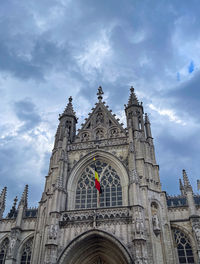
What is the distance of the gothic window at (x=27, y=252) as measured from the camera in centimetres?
2172

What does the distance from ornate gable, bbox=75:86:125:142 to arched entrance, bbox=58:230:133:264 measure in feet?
33.9

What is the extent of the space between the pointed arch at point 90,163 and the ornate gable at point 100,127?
9.18 ft

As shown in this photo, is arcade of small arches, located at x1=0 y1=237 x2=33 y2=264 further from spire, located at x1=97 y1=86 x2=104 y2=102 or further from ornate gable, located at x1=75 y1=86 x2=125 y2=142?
spire, located at x1=97 y1=86 x2=104 y2=102

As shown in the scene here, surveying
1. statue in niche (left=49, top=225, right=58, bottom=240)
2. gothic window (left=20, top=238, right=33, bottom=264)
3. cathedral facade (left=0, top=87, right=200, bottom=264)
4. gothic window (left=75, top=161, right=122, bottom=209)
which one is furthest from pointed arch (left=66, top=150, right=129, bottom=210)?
gothic window (left=20, top=238, right=33, bottom=264)

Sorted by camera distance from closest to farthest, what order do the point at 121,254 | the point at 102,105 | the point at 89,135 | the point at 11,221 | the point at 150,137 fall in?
1. the point at 121,254
2. the point at 11,221
3. the point at 150,137
4. the point at 89,135
5. the point at 102,105

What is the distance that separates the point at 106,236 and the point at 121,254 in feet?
5.29

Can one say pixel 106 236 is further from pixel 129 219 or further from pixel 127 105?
pixel 127 105

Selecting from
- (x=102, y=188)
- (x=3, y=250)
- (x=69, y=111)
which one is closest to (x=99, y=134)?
(x=69, y=111)

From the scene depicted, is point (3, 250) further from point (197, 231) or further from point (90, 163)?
point (197, 231)

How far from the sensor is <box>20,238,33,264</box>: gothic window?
21.7 meters

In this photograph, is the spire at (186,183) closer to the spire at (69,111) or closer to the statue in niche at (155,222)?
the statue in niche at (155,222)

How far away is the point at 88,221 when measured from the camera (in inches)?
775

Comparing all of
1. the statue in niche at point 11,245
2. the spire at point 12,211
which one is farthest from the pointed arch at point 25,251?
the spire at point 12,211

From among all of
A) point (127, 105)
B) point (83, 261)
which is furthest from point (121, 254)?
point (127, 105)
